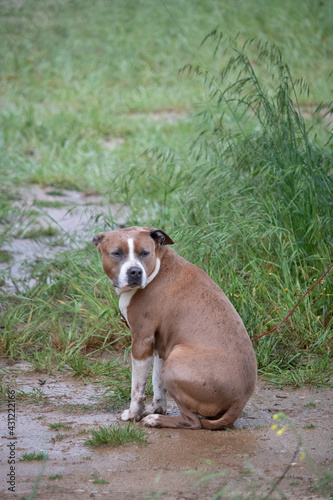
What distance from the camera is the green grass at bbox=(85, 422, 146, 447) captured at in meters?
3.63

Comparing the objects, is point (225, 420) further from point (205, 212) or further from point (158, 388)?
point (205, 212)

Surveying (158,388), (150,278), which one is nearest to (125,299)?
(150,278)

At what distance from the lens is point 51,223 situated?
7.23 meters

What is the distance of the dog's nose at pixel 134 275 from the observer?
3.74 m

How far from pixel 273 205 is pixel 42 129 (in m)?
5.23

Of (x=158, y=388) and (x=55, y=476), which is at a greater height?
(x=158, y=388)

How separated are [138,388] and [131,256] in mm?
763

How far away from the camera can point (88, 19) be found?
14812mm

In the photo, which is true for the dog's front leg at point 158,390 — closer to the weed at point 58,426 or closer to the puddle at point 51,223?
the weed at point 58,426

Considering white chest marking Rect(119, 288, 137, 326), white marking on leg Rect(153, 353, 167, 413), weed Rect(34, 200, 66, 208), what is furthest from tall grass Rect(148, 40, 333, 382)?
weed Rect(34, 200, 66, 208)

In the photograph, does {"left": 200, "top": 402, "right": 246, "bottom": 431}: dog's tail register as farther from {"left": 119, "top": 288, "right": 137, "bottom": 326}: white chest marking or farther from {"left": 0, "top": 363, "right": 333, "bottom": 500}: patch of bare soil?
{"left": 119, "top": 288, "right": 137, "bottom": 326}: white chest marking

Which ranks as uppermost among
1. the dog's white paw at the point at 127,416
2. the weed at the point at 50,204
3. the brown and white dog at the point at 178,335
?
the weed at the point at 50,204

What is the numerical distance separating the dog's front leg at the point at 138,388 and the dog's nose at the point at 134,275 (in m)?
0.48

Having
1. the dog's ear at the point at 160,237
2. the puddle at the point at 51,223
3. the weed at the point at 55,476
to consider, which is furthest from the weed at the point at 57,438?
the puddle at the point at 51,223
